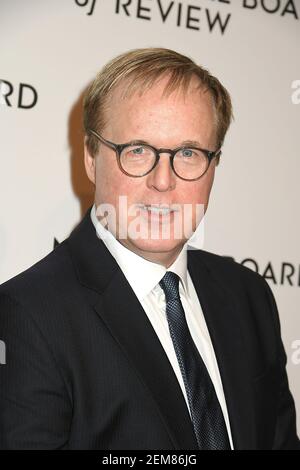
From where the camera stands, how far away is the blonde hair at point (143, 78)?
1530mm

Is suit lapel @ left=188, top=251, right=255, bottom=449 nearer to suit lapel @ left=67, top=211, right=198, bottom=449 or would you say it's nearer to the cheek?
suit lapel @ left=67, top=211, right=198, bottom=449

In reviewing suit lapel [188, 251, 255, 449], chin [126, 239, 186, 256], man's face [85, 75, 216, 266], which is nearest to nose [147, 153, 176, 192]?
man's face [85, 75, 216, 266]

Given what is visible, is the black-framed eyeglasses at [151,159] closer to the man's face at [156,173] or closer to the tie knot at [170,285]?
the man's face at [156,173]

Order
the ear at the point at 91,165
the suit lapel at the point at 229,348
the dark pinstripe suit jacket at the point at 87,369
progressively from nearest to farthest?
the dark pinstripe suit jacket at the point at 87,369, the suit lapel at the point at 229,348, the ear at the point at 91,165

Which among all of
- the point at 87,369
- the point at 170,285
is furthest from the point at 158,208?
the point at 87,369

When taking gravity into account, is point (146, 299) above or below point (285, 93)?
below

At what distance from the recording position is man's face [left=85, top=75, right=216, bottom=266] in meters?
1.52

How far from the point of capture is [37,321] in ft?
4.42

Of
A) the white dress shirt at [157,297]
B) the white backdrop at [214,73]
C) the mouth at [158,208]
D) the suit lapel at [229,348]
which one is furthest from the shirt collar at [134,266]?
the white backdrop at [214,73]

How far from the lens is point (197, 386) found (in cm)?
150

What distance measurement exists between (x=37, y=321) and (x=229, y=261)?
0.86 metres

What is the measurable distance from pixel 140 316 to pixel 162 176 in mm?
347
